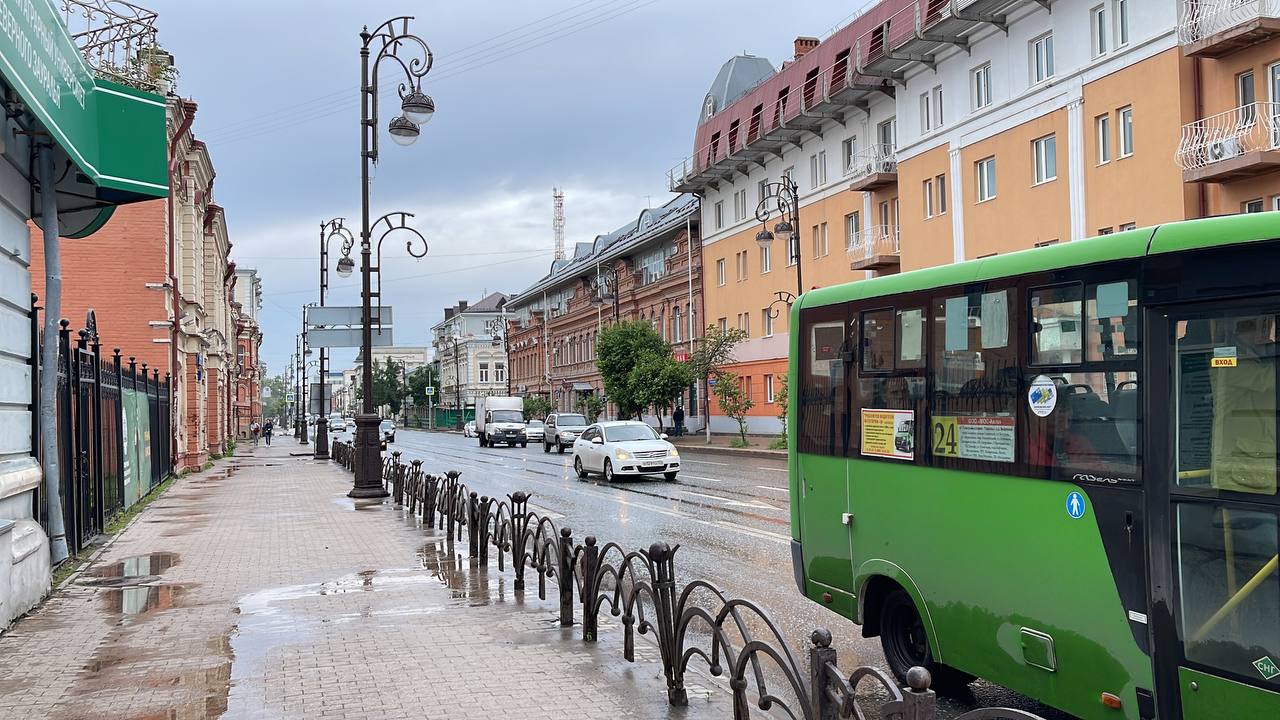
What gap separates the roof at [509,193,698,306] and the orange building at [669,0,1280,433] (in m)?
9.76

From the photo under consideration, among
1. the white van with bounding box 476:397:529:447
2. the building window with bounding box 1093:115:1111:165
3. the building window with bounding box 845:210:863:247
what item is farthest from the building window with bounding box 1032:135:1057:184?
the white van with bounding box 476:397:529:447

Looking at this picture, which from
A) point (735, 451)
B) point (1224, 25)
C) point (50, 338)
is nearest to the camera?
point (50, 338)

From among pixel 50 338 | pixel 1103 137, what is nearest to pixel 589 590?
pixel 50 338

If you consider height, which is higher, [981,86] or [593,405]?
[981,86]

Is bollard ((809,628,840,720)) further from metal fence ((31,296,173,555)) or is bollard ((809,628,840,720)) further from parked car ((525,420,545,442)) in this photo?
parked car ((525,420,545,442))

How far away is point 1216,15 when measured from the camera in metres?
23.8

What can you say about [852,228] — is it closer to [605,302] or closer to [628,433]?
[628,433]

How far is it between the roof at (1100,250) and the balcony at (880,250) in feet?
109

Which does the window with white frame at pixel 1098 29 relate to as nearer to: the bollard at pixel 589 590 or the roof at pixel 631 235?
the bollard at pixel 589 590

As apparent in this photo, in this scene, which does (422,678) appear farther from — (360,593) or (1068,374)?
(1068,374)

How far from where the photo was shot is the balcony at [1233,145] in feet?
74.8

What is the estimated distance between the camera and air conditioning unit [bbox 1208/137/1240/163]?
2362 centimetres

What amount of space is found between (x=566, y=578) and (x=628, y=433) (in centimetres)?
1940

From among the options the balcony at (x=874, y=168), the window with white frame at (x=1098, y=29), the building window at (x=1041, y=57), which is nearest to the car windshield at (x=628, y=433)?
the building window at (x=1041, y=57)
